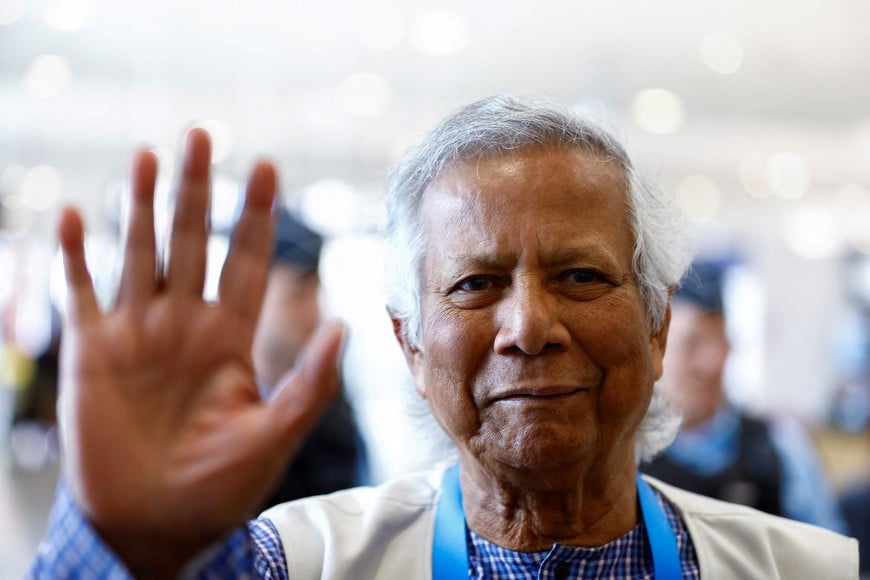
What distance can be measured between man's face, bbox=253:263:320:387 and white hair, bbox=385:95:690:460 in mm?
1500

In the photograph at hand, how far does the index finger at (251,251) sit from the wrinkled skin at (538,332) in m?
0.34

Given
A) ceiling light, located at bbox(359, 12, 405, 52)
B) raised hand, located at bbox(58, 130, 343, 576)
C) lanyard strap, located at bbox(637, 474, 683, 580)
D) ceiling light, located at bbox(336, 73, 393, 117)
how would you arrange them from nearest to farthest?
raised hand, located at bbox(58, 130, 343, 576), lanyard strap, located at bbox(637, 474, 683, 580), ceiling light, located at bbox(359, 12, 405, 52), ceiling light, located at bbox(336, 73, 393, 117)

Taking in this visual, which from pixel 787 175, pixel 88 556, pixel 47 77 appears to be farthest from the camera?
pixel 787 175

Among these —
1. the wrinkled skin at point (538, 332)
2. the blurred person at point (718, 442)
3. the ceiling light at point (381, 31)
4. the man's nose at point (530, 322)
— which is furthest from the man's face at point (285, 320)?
the ceiling light at point (381, 31)

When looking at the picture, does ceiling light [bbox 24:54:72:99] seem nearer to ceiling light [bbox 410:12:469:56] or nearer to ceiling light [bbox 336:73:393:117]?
ceiling light [bbox 336:73:393:117]

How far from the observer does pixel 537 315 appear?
137 centimetres

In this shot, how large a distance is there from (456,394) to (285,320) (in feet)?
5.92

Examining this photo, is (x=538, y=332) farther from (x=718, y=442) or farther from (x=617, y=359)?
(x=718, y=442)

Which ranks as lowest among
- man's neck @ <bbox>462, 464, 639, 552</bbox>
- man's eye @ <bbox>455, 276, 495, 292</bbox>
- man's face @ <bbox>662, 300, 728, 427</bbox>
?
man's face @ <bbox>662, 300, 728, 427</bbox>

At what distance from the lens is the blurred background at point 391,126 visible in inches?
303

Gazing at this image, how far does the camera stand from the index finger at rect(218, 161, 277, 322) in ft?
3.96

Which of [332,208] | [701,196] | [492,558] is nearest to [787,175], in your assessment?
[701,196]

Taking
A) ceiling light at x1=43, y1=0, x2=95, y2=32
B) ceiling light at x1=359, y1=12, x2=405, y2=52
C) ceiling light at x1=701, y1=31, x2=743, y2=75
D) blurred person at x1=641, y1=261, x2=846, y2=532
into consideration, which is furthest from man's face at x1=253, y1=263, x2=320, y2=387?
ceiling light at x1=701, y1=31, x2=743, y2=75

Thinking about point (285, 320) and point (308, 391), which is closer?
point (308, 391)
